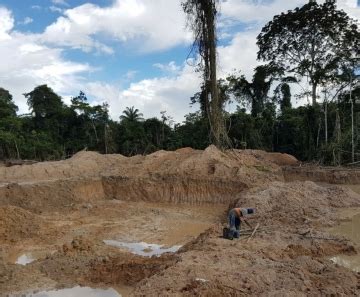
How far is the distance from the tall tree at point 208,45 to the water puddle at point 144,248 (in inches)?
347

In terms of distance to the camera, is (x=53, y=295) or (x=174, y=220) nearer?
(x=53, y=295)

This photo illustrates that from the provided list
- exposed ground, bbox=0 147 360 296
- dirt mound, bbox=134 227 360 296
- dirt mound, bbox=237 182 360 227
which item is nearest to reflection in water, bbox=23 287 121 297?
exposed ground, bbox=0 147 360 296

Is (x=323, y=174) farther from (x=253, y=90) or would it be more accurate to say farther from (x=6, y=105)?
(x=6, y=105)

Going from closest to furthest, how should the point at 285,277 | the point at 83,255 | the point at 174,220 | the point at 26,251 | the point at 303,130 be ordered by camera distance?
the point at 285,277
the point at 83,255
the point at 26,251
the point at 174,220
the point at 303,130

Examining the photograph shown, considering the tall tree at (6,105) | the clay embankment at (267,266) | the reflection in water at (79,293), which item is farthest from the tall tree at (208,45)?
the tall tree at (6,105)

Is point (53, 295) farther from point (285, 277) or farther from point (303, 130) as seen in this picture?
point (303, 130)

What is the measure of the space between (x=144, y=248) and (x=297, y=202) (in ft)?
16.2

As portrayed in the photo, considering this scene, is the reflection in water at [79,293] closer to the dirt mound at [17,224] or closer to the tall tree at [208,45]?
the dirt mound at [17,224]

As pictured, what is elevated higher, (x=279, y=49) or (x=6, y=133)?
(x=279, y=49)

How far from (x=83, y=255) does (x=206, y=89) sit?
11.4 meters

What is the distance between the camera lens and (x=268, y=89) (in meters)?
28.8

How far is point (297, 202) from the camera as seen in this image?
12.5 meters

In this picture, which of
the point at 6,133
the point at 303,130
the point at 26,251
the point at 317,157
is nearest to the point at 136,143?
the point at 6,133

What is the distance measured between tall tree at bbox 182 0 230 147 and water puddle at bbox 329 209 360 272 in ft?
26.2
